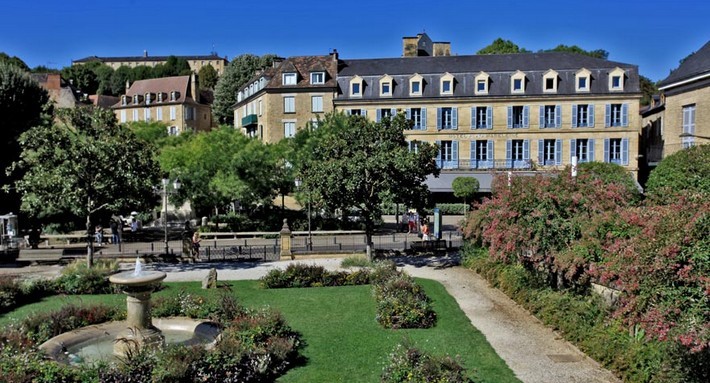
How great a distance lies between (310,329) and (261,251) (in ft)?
44.3

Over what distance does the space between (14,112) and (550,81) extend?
38778mm

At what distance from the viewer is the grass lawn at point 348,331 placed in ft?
38.9

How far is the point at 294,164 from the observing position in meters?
37.8

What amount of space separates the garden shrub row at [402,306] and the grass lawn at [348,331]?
0.28m

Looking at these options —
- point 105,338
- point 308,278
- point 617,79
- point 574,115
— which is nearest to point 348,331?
point 105,338

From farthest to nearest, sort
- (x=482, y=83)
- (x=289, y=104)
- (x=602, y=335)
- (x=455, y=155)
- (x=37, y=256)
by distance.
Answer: (x=289, y=104) < (x=455, y=155) < (x=482, y=83) < (x=37, y=256) < (x=602, y=335)

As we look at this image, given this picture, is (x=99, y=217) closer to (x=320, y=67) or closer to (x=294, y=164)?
(x=294, y=164)

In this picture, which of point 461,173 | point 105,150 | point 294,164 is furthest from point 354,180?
point 461,173

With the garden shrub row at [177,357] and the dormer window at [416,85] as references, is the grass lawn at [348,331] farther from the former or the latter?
the dormer window at [416,85]

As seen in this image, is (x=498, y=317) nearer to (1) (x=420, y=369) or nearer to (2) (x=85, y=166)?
(1) (x=420, y=369)

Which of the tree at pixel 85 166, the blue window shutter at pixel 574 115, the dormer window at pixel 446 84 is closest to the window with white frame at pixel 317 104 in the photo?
the dormer window at pixel 446 84

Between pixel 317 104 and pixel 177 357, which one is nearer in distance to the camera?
pixel 177 357

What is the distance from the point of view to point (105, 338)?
44.0ft

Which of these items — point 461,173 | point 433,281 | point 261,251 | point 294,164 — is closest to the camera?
point 433,281
